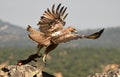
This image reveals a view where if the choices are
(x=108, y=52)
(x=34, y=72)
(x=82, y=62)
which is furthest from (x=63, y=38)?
(x=108, y=52)

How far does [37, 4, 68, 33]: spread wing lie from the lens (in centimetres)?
1210

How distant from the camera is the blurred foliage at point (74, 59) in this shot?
218ft

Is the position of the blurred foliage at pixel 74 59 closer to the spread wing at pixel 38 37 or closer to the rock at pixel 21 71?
the spread wing at pixel 38 37

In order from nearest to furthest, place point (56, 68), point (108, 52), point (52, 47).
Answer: point (52, 47) → point (56, 68) → point (108, 52)

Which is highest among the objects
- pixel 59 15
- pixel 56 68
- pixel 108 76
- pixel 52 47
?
pixel 59 15

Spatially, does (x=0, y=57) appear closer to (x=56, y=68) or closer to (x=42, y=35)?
(x=56, y=68)

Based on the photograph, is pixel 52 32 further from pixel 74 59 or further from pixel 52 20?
pixel 74 59

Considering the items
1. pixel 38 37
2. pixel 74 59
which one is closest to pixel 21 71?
pixel 38 37

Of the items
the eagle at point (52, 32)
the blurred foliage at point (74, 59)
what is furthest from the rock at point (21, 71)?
the blurred foliage at point (74, 59)

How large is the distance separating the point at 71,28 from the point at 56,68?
186ft

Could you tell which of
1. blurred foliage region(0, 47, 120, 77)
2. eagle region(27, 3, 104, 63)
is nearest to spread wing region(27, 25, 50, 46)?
eagle region(27, 3, 104, 63)

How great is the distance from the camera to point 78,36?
10.8 metres

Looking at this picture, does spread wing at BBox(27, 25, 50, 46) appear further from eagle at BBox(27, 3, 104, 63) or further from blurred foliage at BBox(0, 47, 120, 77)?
blurred foliage at BBox(0, 47, 120, 77)

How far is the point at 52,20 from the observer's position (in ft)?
41.7
